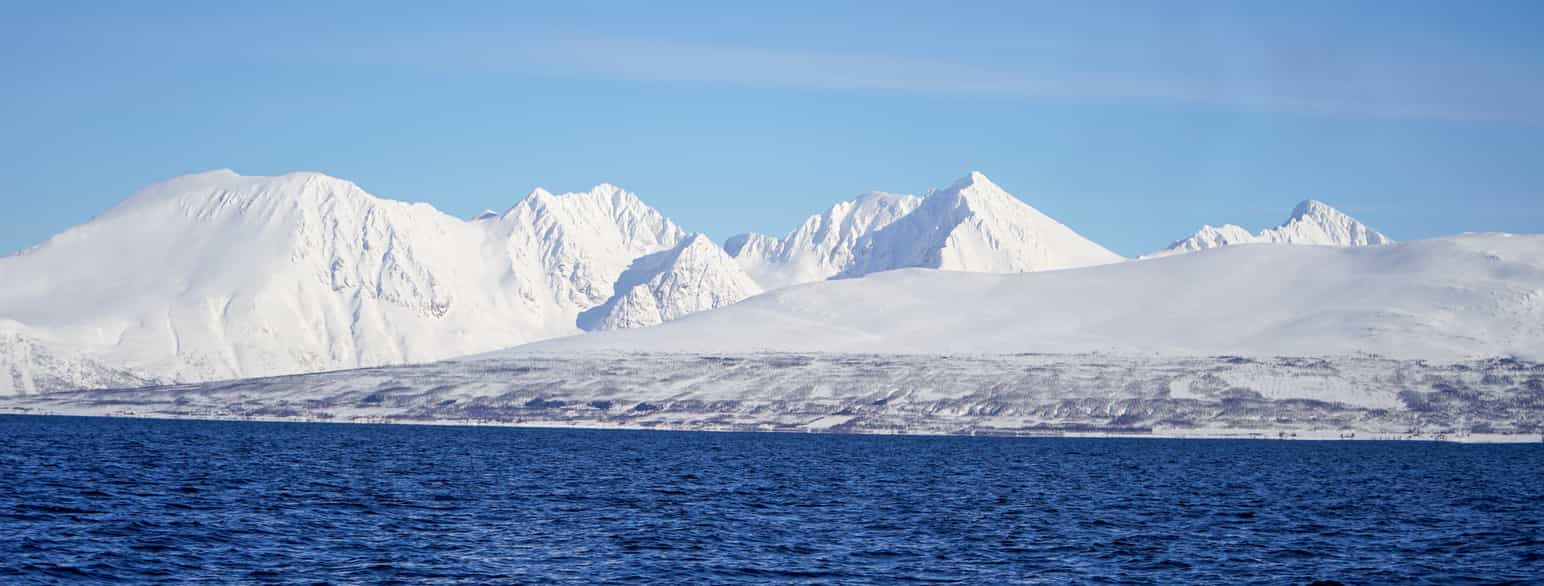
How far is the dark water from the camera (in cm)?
7200

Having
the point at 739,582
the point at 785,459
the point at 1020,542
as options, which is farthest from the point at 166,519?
the point at 785,459

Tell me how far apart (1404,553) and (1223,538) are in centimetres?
940

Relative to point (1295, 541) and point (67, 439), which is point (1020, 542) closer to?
point (1295, 541)

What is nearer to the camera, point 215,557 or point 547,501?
point 215,557

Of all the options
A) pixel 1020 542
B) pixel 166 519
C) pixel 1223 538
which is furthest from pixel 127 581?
pixel 1223 538

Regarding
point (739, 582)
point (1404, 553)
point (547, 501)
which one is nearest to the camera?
point (739, 582)

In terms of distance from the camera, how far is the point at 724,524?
92.7 meters

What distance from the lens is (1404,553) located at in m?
82.9

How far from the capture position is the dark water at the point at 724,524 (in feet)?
236

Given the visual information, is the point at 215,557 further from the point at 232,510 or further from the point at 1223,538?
the point at 1223,538

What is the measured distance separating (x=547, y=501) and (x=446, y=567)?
35.6m

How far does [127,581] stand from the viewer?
2537 inches

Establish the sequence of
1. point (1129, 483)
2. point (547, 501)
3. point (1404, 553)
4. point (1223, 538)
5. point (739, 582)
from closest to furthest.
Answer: point (739, 582) → point (1404, 553) → point (1223, 538) → point (547, 501) → point (1129, 483)

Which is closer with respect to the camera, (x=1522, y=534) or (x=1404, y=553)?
(x=1404, y=553)
